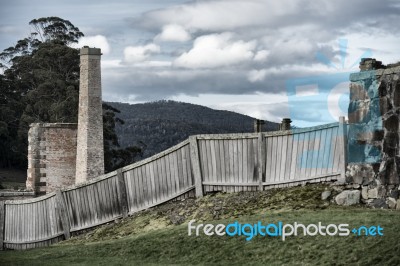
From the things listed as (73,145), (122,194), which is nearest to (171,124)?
(73,145)

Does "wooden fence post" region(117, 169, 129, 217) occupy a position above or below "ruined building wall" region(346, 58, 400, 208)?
below

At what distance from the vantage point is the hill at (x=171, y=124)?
83438mm

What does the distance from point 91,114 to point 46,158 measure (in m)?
7.10

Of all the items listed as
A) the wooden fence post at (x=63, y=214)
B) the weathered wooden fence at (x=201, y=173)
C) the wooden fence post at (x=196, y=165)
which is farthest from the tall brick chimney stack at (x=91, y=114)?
the wooden fence post at (x=196, y=165)

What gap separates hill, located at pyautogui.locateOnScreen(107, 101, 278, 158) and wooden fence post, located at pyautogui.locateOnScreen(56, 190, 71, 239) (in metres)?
53.5

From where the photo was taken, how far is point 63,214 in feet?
77.3

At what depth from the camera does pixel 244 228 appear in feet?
50.5

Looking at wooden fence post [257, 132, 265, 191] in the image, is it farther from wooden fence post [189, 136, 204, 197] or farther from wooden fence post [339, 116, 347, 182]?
wooden fence post [339, 116, 347, 182]

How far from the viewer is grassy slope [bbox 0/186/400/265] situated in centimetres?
1306

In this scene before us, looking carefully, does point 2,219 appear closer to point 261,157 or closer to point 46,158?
point 46,158

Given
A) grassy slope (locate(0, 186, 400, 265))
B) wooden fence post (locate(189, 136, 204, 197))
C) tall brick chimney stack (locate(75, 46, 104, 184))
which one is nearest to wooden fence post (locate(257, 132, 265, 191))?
grassy slope (locate(0, 186, 400, 265))

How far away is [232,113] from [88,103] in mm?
47365

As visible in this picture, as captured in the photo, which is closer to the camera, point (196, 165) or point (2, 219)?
point (196, 165)

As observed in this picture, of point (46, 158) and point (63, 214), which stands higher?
point (46, 158)
